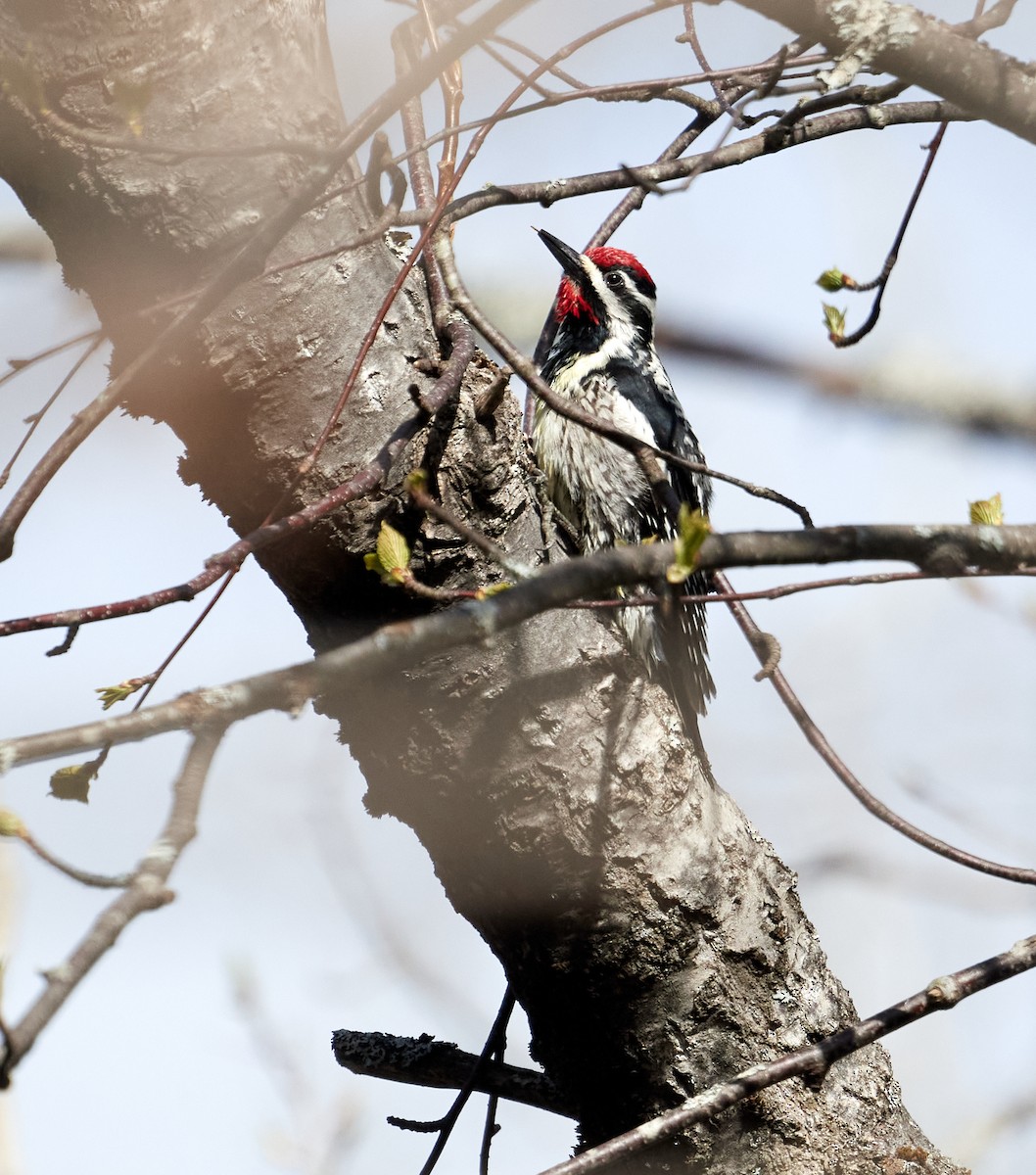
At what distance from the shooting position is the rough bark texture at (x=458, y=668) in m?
1.78

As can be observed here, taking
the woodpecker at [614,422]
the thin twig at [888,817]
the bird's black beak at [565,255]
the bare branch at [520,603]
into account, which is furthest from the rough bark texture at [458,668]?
the bird's black beak at [565,255]

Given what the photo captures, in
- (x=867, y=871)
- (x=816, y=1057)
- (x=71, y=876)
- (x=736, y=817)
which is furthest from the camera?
(x=867, y=871)

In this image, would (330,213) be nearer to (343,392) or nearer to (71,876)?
(343,392)

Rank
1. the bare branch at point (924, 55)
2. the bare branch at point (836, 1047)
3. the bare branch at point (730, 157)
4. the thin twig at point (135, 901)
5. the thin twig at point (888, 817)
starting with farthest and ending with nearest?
the bare branch at point (730, 157)
the thin twig at point (888, 817)
the bare branch at point (836, 1047)
the bare branch at point (924, 55)
the thin twig at point (135, 901)

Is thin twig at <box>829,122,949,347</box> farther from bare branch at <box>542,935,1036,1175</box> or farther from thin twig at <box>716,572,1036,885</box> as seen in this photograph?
bare branch at <box>542,935,1036,1175</box>

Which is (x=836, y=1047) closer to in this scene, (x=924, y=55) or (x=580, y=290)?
(x=924, y=55)

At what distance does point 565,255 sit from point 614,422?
2.35ft

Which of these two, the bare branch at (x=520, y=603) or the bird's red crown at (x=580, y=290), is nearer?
the bare branch at (x=520, y=603)

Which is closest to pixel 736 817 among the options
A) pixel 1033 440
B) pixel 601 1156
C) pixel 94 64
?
pixel 601 1156

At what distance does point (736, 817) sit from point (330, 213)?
4.22 ft

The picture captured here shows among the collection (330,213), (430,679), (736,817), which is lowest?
(430,679)

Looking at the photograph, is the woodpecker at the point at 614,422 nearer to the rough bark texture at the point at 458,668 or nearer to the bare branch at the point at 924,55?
the rough bark texture at the point at 458,668

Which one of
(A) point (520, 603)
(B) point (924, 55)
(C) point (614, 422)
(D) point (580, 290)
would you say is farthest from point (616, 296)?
(A) point (520, 603)

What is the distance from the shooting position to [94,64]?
1718mm
